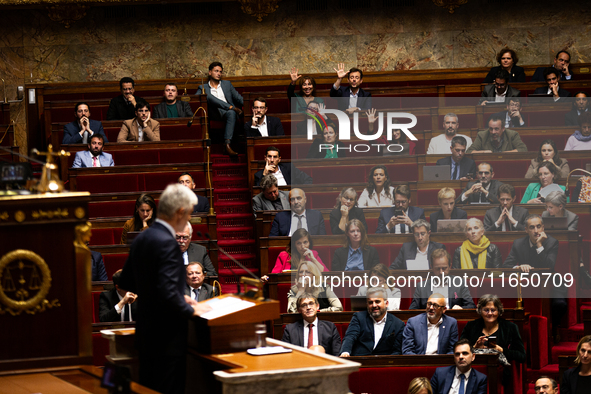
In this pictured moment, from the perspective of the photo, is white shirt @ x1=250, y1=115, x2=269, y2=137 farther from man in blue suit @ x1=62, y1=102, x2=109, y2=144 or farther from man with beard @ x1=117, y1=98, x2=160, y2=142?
man in blue suit @ x1=62, y1=102, x2=109, y2=144

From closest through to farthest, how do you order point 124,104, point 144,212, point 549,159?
point 144,212 < point 549,159 < point 124,104

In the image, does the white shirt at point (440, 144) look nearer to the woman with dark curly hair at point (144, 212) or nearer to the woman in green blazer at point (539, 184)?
the woman in green blazer at point (539, 184)

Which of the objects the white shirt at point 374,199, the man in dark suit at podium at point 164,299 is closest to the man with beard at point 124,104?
the white shirt at point 374,199

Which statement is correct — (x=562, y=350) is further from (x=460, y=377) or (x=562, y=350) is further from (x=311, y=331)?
(x=311, y=331)

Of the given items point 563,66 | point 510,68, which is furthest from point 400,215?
point 563,66

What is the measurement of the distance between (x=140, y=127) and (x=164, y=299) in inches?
141

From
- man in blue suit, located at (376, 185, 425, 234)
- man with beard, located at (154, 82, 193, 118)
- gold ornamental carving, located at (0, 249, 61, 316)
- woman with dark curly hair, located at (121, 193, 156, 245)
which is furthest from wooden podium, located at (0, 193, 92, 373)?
man with beard, located at (154, 82, 193, 118)

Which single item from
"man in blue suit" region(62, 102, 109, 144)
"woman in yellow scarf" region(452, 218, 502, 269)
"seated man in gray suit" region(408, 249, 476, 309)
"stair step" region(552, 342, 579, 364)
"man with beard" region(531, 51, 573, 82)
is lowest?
"stair step" region(552, 342, 579, 364)

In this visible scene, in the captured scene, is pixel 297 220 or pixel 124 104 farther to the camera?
pixel 124 104

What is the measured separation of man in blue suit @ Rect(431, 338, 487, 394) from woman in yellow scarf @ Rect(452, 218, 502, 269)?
2.93 ft

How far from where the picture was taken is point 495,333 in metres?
3.28

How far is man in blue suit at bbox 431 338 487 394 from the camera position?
2.96 meters

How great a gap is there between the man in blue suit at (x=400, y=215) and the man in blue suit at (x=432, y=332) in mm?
894

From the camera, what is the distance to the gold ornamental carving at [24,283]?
1.83 metres
